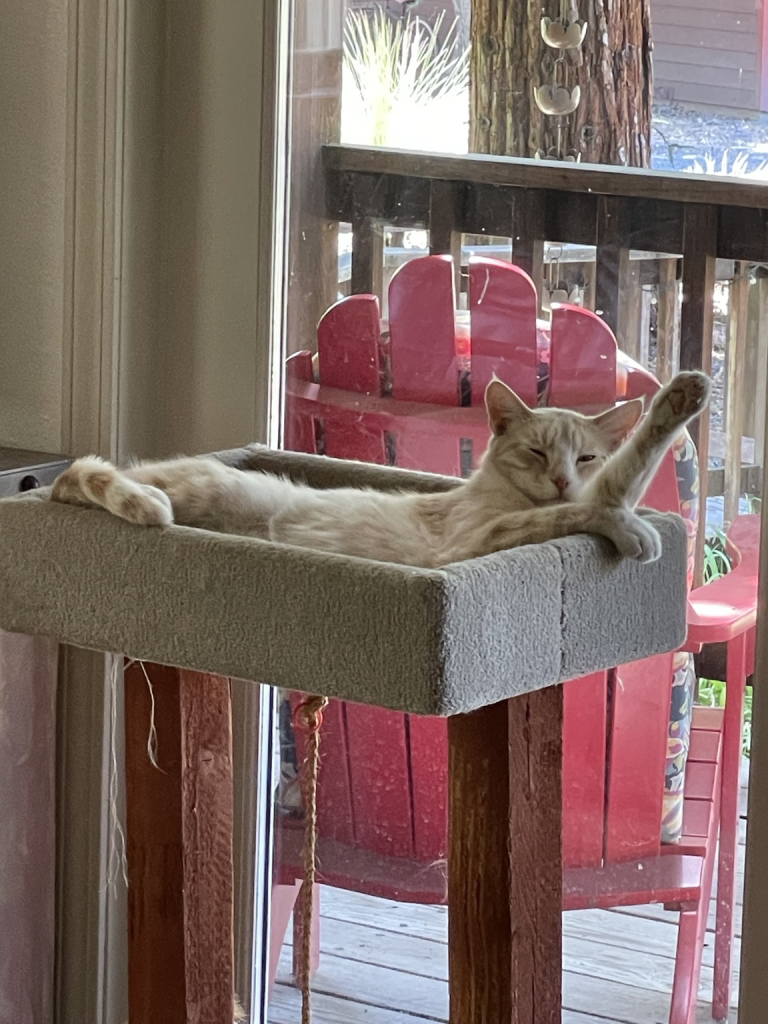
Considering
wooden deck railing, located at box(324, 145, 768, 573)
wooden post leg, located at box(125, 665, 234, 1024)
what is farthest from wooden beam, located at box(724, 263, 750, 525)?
wooden post leg, located at box(125, 665, 234, 1024)

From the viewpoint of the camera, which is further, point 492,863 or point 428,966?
point 428,966

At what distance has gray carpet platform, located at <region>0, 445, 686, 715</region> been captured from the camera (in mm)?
1122

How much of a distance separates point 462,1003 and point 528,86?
105cm

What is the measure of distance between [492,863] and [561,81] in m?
0.92

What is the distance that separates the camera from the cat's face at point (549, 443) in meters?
1.41

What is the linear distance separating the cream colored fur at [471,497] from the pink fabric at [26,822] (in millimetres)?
426

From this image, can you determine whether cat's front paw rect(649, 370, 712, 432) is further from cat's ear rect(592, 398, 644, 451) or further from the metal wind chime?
the metal wind chime

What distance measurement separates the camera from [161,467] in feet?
5.02

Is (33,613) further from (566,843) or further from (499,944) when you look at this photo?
(566,843)

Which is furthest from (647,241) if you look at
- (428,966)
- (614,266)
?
(428,966)

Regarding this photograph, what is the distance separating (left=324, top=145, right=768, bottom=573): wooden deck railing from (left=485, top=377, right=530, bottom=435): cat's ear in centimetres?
26

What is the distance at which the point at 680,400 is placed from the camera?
1199 millimetres

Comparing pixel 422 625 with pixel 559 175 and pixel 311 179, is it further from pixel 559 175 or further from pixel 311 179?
pixel 311 179

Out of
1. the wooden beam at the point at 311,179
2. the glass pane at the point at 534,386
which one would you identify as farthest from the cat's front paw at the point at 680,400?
the wooden beam at the point at 311,179
